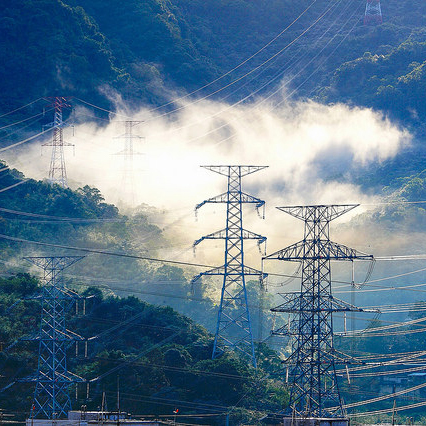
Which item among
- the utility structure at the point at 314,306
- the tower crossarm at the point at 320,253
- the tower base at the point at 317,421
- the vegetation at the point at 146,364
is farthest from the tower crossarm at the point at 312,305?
the vegetation at the point at 146,364

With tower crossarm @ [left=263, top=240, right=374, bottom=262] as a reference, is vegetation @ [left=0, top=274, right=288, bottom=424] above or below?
below

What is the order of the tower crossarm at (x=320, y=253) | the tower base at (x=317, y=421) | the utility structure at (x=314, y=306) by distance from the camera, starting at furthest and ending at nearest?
the tower crossarm at (x=320, y=253), the utility structure at (x=314, y=306), the tower base at (x=317, y=421)

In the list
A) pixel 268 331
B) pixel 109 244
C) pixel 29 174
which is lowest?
pixel 268 331

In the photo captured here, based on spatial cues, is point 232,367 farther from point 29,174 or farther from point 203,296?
point 29,174

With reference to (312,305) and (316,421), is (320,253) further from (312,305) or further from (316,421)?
(316,421)

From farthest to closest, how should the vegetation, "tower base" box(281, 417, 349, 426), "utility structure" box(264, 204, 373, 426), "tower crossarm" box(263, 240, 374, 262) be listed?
the vegetation
"tower crossarm" box(263, 240, 374, 262)
"utility structure" box(264, 204, 373, 426)
"tower base" box(281, 417, 349, 426)

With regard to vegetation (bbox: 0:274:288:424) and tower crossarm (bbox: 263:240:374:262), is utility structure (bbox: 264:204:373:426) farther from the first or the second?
vegetation (bbox: 0:274:288:424)

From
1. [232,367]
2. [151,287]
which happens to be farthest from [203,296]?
[232,367]

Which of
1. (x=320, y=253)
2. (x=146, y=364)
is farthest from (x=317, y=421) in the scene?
(x=146, y=364)

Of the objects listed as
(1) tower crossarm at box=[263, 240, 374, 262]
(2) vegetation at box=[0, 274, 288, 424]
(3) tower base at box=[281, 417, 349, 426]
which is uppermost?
(1) tower crossarm at box=[263, 240, 374, 262]

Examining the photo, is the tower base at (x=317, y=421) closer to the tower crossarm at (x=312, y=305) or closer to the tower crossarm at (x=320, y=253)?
the tower crossarm at (x=312, y=305)

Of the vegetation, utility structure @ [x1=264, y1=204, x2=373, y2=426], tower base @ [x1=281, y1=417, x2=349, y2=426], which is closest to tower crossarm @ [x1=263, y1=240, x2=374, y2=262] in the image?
utility structure @ [x1=264, y1=204, x2=373, y2=426]
